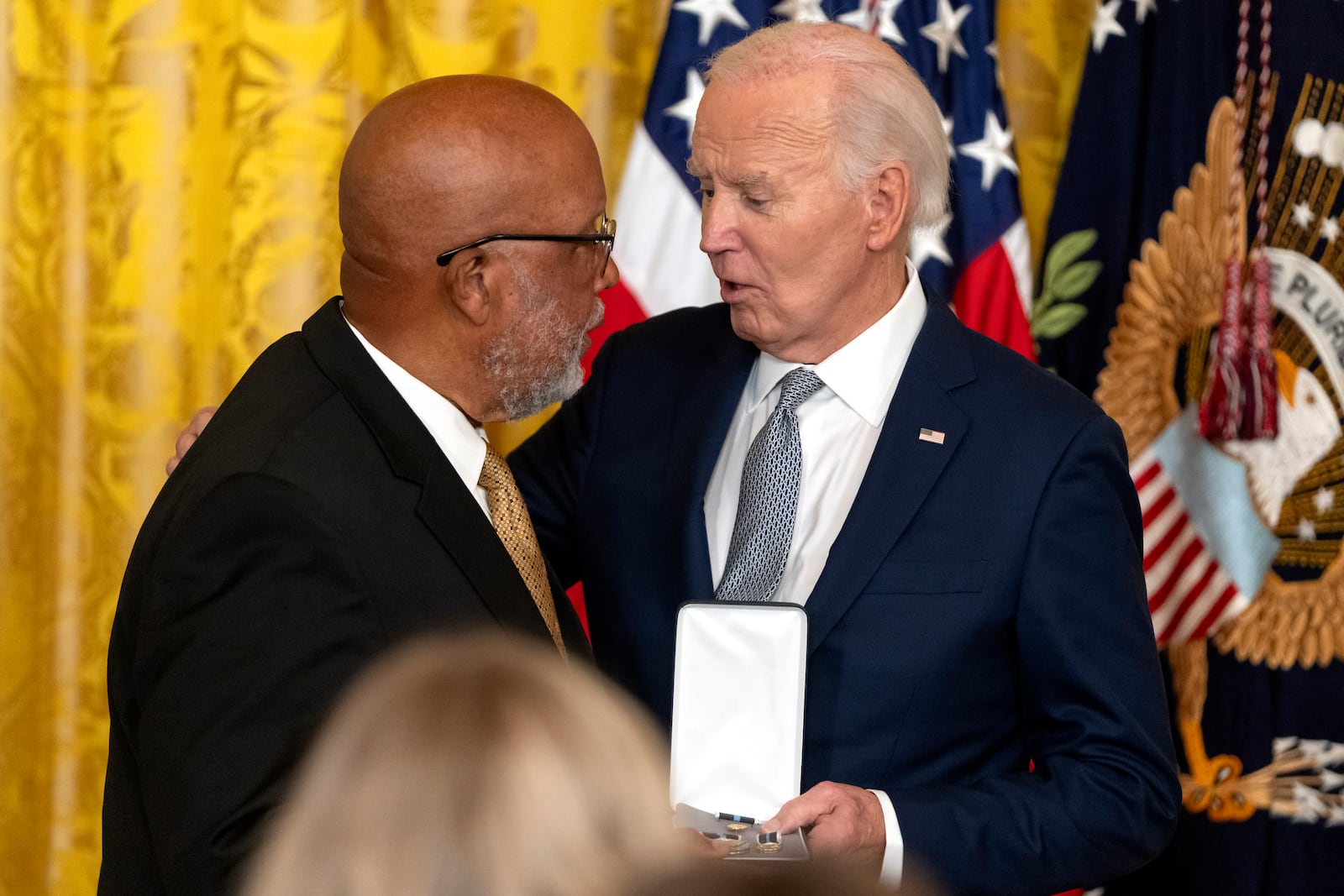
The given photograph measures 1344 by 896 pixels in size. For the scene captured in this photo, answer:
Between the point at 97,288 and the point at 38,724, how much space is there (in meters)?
0.92

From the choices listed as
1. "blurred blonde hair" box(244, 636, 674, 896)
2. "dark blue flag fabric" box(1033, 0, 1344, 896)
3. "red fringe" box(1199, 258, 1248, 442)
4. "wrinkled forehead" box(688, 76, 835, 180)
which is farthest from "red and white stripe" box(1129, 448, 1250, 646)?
"blurred blonde hair" box(244, 636, 674, 896)

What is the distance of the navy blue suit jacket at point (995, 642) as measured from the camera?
191 centimetres

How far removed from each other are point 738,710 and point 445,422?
51 cm

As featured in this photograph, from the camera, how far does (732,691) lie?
5.74 feet

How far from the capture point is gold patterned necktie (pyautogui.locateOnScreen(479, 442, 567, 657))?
1879 mm

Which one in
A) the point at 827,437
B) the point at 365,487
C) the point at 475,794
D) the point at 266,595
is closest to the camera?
the point at 475,794

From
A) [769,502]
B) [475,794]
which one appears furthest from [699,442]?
[475,794]

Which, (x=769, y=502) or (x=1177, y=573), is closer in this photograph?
(x=769, y=502)

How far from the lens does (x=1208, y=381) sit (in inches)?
115

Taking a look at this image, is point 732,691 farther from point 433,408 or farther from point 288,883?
point 288,883

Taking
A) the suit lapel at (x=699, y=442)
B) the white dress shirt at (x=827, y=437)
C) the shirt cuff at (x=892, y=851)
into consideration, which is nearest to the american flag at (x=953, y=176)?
the suit lapel at (x=699, y=442)

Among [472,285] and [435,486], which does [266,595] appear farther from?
[472,285]

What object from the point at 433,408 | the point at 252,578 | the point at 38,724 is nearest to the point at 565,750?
the point at 252,578

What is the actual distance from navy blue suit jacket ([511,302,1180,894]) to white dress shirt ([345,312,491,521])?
1.18 feet
